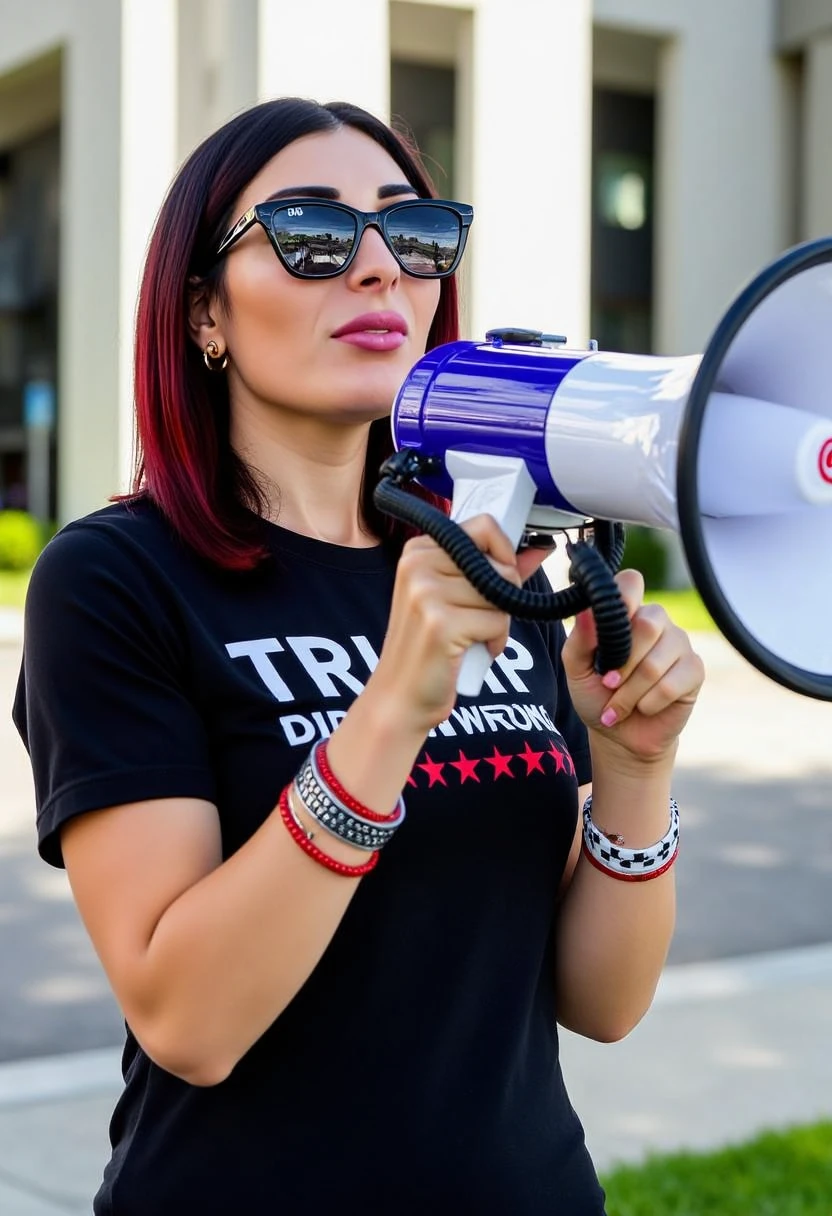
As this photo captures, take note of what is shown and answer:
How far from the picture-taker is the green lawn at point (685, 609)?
16312 millimetres

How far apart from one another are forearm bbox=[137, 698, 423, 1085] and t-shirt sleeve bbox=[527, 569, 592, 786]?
524 millimetres

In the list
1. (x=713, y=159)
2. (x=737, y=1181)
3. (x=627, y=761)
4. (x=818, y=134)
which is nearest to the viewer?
(x=627, y=761)

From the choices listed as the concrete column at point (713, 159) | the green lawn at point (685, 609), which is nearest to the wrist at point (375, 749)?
the green lawn at point (685, 609)

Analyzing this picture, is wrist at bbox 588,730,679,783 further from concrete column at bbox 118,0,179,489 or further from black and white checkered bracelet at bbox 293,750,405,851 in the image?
concrete column at bbox 118,0,179,489

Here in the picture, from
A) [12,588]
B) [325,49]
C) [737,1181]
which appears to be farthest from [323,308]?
[12,588]

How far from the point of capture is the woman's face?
1.65 meters

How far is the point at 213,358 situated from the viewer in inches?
70.8

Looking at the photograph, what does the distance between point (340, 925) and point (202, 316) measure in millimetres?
702

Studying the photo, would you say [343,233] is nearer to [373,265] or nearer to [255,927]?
[373,265]

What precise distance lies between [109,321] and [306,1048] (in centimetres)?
1895

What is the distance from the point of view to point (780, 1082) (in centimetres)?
403

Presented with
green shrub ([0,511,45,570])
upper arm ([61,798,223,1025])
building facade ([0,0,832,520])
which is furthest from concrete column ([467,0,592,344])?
upper arm ([61,798,223,1025])

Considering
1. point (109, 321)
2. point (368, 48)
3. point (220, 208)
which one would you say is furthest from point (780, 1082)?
point (109, 321)

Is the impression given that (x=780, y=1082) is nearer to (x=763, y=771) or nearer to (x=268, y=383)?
(x=268, y=383)
